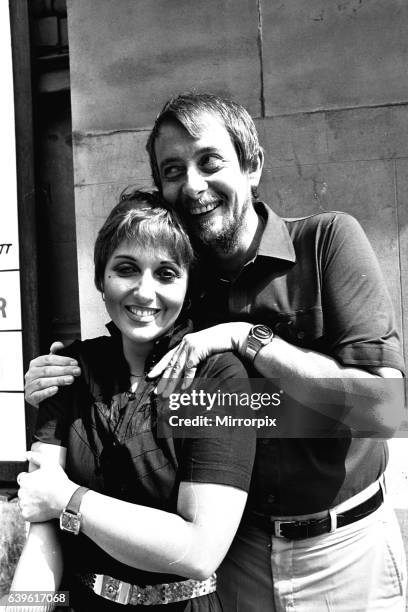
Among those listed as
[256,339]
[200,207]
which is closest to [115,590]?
[256,339]

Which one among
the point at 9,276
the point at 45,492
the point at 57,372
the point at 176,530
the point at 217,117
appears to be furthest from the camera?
the point at 9,276

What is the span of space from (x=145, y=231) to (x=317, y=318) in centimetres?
54

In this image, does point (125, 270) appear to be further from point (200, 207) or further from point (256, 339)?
point (256, 339)

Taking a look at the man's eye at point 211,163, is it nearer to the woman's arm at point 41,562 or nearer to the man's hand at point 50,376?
the man's hand at point 50,376

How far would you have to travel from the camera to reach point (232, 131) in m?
1.80

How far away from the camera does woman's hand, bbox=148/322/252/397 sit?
5.08ft

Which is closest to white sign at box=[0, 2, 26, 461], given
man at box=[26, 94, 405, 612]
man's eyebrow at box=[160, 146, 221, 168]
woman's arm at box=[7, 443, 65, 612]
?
man at box=[26, 94, 405, 612]

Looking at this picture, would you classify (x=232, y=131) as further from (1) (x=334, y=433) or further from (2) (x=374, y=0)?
(2) (x=374, y=0)

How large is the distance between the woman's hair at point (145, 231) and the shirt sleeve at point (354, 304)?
0.40 m

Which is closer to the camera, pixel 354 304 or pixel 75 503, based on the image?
pixel 75 503

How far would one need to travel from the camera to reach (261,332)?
162 cm

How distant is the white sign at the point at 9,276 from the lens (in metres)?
3.79

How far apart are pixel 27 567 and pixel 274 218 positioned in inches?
47.4

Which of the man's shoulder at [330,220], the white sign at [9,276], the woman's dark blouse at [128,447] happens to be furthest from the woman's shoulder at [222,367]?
the white sign at [9,276]
